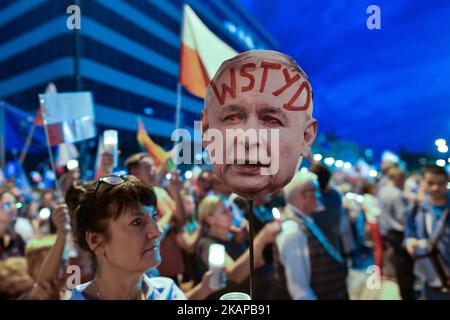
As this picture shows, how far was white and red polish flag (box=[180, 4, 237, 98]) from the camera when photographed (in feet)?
5.52

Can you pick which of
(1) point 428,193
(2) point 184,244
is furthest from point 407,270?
(2) point 184,244

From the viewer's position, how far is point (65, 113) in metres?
1.87

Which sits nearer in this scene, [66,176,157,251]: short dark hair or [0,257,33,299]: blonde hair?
[66,176,157,251]: short dark hair

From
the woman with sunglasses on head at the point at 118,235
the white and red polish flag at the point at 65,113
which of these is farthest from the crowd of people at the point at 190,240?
the white and red polish flag at the point at 65,113

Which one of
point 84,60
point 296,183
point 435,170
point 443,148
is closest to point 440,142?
point 443,148

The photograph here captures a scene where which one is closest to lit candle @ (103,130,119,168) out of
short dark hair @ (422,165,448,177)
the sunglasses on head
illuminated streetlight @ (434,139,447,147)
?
the sunglasses on head

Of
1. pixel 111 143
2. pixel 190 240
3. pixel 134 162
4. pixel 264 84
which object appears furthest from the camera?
pixel 190 240

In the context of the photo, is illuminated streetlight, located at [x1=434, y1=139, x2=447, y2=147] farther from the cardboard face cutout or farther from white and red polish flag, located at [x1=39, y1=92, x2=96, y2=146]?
white and red polish flag, located at [x1=39, y1=92, x2=96, y2=146]

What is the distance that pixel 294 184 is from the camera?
247cm

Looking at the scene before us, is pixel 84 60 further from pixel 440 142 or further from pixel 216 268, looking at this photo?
pixel 440 142

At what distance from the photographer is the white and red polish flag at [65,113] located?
1.83 metres

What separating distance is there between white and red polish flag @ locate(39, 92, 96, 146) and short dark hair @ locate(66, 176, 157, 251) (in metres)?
0.65

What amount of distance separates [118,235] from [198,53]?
100 cm

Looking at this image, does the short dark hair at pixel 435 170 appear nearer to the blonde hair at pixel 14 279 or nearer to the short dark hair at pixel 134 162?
the short dark hair at pixel 134 162
